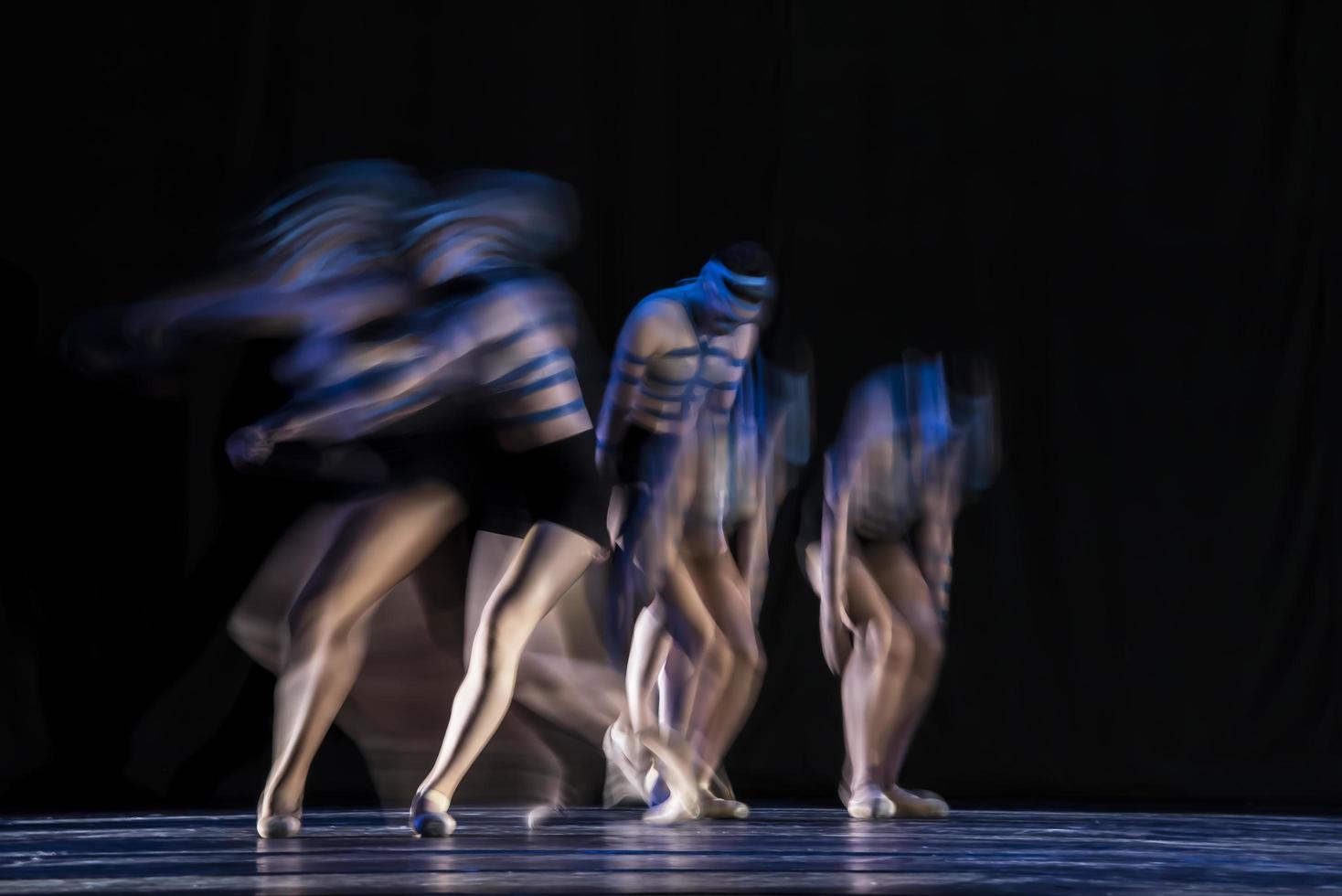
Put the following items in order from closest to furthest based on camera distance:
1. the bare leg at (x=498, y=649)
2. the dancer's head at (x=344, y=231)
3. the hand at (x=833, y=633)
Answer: the bare leg at (x=498, y=649)
the dancer's head at (x=344, y=231)
the hand at (x=833, y=633)

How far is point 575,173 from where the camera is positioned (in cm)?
586

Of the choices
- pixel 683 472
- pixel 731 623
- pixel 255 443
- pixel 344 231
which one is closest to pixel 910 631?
pixel 731 623

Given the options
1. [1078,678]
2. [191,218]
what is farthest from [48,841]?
[1078,678]

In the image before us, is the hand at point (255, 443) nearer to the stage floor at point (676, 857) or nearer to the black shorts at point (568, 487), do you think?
the black shorts at point (568, 487)

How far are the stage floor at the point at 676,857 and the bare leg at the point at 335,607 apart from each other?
0.46 ft

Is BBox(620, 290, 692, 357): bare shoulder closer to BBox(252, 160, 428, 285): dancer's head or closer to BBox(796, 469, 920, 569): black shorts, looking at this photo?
BBox(252, 160, 428, 285): dancer's head

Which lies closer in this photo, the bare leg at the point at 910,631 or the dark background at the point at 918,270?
the bare leg at the point at 910,631

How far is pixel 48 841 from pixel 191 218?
260cm

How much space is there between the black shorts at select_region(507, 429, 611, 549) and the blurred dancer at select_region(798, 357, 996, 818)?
132cm

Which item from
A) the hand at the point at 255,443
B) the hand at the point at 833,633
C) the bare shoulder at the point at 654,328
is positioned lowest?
the hand at the point at 833,633

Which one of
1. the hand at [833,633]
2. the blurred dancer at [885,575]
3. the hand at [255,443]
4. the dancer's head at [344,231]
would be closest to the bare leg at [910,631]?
the blurred dancer at [885,575]

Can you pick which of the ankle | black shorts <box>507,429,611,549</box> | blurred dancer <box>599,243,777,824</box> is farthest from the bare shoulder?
the ankle

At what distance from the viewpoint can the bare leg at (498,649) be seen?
313 centimetres

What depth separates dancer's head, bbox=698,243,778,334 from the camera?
13.6ft
